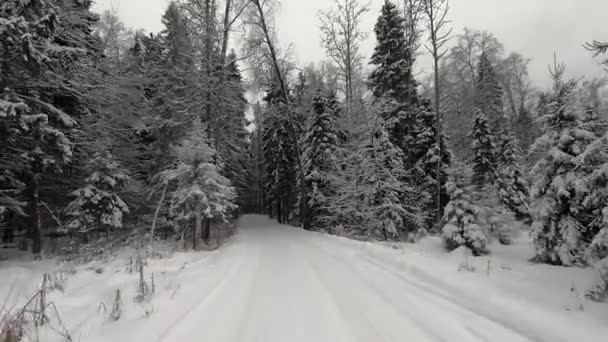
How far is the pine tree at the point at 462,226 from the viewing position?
8.06 meters

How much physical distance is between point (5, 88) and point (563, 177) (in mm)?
12979

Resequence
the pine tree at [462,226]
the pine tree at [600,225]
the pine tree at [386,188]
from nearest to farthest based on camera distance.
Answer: the pine tree at [600,225], the pine tree at [462,226], the pine tree at [386,188]

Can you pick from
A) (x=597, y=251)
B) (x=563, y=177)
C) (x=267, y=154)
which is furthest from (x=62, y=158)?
(x=267, y=154)

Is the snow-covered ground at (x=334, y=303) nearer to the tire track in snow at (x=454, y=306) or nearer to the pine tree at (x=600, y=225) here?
the tire track in snow at (x=454, y=306)

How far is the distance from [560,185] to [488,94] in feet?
69.3

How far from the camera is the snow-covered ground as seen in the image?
309cm

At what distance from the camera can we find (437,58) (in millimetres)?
13781

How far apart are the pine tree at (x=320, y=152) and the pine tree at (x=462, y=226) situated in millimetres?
9427

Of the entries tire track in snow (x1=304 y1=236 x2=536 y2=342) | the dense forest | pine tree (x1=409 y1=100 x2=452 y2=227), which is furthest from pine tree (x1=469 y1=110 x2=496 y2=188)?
tire track in snow (x1=304 y1=236 x2=536 y2=342)

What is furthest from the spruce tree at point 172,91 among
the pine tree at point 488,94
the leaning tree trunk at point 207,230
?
the pine tree at point 488,94

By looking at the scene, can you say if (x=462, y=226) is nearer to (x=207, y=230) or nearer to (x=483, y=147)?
(x=207, y=230)

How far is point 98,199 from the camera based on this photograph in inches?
402

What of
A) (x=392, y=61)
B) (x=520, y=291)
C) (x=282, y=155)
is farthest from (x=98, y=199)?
(x=392, y=61)

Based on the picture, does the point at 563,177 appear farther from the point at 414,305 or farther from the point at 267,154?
the point at 267,154
